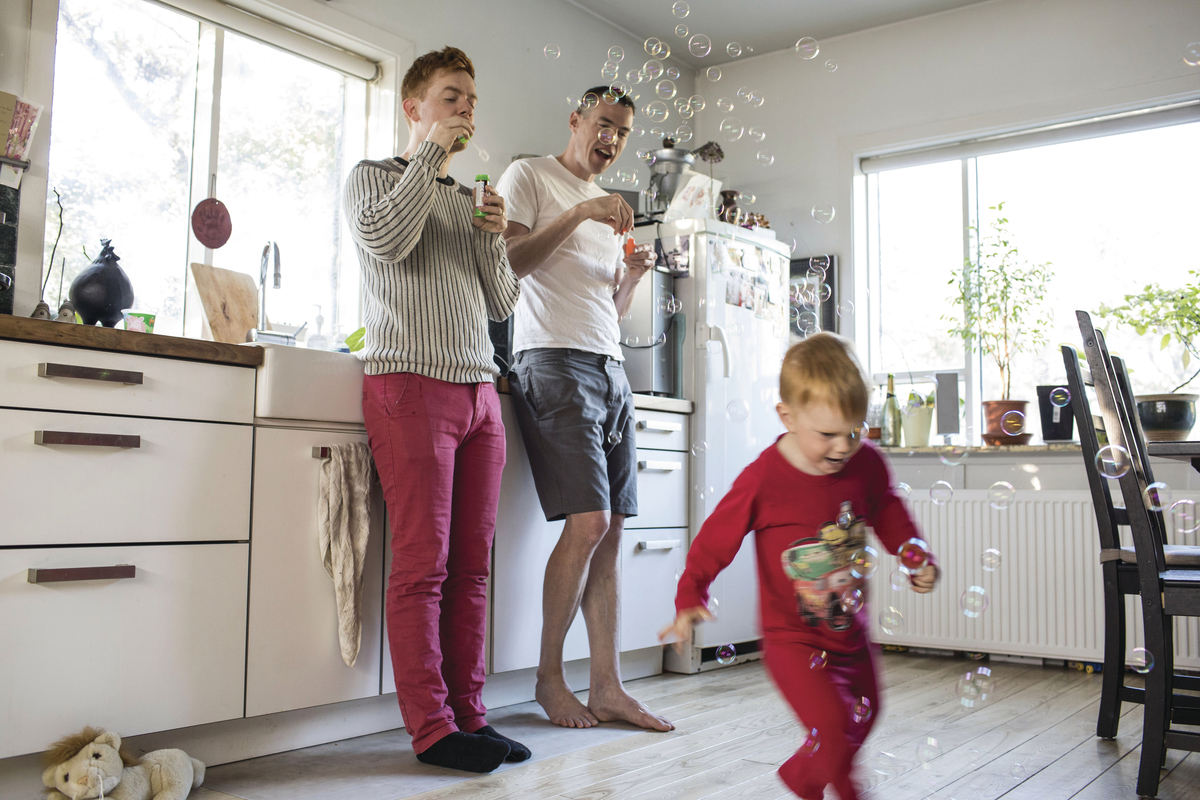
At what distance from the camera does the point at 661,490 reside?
2967 mm

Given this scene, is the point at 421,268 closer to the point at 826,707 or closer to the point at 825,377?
the point at 825,377

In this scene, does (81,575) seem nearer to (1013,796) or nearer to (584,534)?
(584,534)

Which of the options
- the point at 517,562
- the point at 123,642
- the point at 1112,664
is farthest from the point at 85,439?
the point at 1112,664

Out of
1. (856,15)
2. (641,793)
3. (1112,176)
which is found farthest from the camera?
(856,15)

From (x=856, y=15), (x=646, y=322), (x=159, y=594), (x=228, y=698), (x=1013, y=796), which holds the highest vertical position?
(x=856, y=15)

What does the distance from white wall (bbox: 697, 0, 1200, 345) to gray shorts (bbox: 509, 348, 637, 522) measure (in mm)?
2128

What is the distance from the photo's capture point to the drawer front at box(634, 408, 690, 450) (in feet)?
9.42

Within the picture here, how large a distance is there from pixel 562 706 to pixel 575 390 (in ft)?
2.53

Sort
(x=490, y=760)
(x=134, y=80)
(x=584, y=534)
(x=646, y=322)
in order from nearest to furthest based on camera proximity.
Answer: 1. (x=490, y=760)
2. (x=584, y=534)
3. (x=134, y=80)
4. (x=646, y=322)

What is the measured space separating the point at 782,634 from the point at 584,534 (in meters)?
1.02

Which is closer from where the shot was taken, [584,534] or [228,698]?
[228,698]

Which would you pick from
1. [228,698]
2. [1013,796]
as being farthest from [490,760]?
[1013,796]

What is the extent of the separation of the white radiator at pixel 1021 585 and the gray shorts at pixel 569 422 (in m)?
1.38

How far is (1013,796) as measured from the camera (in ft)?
5.61
